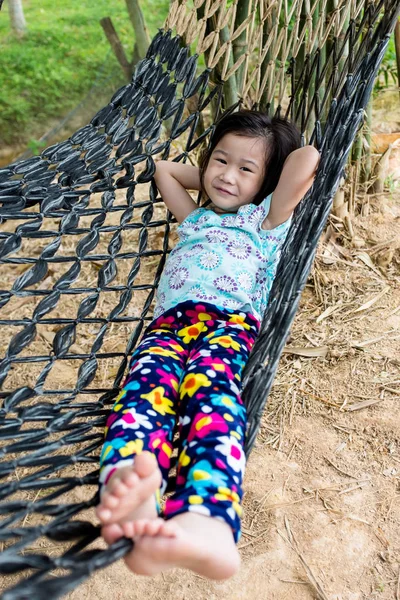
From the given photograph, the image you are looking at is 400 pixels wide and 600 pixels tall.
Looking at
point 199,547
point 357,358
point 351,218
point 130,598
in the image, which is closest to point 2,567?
point 199,547

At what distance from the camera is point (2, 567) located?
0.95m

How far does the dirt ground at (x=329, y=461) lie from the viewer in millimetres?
1630

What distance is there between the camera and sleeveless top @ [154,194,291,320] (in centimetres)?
166

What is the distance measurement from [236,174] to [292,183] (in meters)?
0.15

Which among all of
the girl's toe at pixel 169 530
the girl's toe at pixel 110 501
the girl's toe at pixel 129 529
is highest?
the girl's toe at pixel 110 501

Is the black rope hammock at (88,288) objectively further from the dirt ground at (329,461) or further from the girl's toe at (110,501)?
the dirt ground at (329,461)

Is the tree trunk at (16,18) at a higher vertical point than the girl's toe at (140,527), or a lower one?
lower

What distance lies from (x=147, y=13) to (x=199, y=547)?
5.17 metres

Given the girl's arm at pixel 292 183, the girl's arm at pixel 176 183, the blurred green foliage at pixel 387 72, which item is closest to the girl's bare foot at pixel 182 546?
the girl's arm at pixel 292 183

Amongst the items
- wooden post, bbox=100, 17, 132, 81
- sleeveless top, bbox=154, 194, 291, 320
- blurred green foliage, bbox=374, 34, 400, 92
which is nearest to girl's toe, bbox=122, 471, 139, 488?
sleeveless top, bbox=154, 194, 291, 320

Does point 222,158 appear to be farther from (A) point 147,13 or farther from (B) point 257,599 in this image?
(A) point 147,13

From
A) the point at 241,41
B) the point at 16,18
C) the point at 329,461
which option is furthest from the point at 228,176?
the point at 16,18

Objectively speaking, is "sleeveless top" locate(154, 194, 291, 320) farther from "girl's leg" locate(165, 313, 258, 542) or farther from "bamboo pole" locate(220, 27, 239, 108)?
"bamboo pole" locate(220, 27, 239, 108)

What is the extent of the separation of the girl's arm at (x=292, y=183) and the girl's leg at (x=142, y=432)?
0.42m
